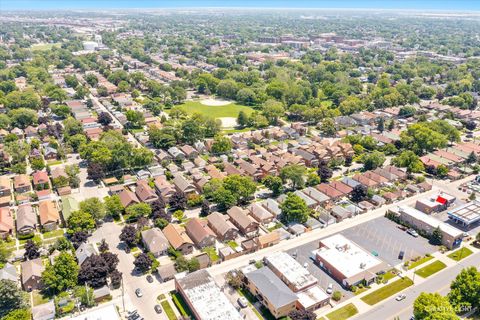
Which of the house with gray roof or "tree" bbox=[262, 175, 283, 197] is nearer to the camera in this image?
the house with gray roof

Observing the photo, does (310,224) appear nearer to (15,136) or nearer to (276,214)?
(276,214)

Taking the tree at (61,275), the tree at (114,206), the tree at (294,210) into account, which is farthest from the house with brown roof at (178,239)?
the tree at (294,210)

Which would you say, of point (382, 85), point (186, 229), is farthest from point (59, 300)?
point (382, 85)

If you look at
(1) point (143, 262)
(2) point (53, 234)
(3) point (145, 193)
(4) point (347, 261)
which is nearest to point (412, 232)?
(4) point (347, 261)

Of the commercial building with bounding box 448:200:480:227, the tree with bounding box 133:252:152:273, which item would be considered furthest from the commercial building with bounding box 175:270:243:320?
the commercial building with bounding box 448:200:480:227

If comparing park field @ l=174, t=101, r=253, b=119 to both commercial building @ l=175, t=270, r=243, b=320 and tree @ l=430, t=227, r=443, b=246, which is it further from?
commercial building @ l=175, t=270, r=243, b=320

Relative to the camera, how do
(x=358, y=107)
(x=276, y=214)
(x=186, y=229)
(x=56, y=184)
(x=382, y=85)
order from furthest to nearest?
(x=382, y=85)
(x=358, y=107)
(x=56, y=184)
(x=276, y=214)
(x=186, y=229)

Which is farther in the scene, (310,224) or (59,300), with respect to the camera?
(310,224)
